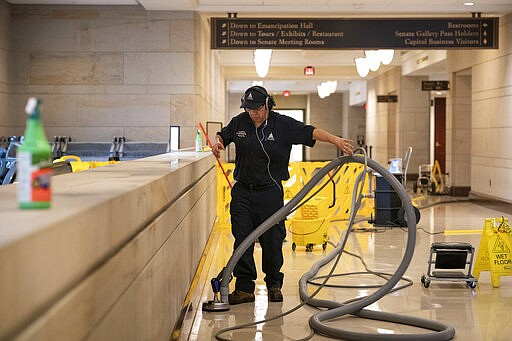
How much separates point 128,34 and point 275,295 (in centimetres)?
832

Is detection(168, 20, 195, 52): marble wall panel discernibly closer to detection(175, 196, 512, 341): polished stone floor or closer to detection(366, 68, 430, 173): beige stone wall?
detection(175, 196, 512, 341): polished stone floor

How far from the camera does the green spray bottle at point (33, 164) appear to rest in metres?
2.03

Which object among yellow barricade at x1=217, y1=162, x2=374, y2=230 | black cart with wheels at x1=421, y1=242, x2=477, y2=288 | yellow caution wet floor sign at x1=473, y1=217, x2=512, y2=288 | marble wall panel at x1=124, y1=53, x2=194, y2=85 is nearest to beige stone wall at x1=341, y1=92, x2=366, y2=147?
yellow barricade at x1=217, y1=162, x2=374, y2=230

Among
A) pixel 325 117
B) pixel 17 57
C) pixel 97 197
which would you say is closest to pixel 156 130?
pixel 17 57

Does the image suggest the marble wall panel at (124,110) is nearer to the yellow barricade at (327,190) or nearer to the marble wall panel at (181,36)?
the marble wall panel at (181,36)

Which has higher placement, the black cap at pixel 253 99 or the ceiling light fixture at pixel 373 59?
the ceiling light fixture at pixel 373 59

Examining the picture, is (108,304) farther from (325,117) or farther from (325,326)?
(325,117)

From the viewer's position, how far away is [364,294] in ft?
21.6

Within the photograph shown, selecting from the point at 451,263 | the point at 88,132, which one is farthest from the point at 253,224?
the point at 88,132

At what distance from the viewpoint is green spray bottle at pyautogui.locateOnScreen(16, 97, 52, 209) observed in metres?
2.03

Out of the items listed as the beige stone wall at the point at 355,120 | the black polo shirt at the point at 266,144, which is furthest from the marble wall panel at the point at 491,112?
the beige stone wall at the point at 355,120

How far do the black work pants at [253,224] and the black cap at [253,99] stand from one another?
701 mm

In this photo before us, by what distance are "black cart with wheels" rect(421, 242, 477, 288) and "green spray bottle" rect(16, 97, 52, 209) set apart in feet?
17.0

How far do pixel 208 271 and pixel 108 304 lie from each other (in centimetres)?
515
